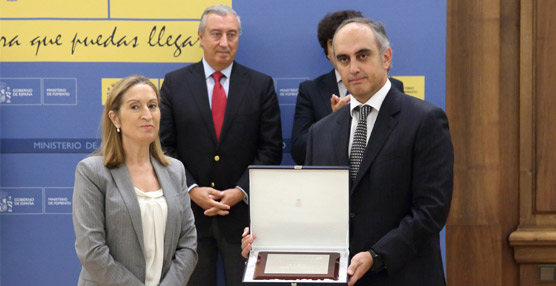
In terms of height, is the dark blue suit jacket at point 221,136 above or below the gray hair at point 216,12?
below

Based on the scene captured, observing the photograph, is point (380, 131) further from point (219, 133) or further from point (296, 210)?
point (219, 133)

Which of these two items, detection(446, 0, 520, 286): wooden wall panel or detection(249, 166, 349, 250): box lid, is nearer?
detection(249, 166, 349, 250): box lid

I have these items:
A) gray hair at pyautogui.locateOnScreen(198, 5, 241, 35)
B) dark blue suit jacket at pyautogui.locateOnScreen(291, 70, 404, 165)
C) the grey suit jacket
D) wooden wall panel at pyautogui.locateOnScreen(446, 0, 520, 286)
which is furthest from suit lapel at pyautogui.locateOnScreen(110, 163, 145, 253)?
wooden wall panel at pyautogui.locateOnScreen(446, 0, 520, 286)

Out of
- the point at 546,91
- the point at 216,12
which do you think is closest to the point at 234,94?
the point at 216,12

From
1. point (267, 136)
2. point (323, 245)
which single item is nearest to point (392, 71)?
point (267, 136)

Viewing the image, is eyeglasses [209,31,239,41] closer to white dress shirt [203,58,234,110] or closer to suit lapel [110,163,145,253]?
white dress shirt [203,58,234,110]

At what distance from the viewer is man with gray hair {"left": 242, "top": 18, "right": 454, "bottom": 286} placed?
2297 mm

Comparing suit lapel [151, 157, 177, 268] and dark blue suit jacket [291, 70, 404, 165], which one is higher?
dark blue suit jacket [291, 70, 404, 165]

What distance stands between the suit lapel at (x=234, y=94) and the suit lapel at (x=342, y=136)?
4.68 ft

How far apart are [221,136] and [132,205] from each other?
139cm

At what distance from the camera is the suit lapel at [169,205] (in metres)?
2.64

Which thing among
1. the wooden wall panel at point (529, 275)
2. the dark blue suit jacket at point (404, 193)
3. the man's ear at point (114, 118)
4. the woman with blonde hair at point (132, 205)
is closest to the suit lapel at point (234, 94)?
the woman with blonde hair at point (132, 205)

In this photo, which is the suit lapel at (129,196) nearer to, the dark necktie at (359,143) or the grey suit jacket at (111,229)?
the grey suit jacket at (111,229)

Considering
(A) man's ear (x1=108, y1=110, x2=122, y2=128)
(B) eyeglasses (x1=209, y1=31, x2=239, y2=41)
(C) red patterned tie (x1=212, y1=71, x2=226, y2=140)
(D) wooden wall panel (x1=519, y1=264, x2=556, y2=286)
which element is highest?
(B) eyeglasses (x1=209, y1=31, x2=239, y2=41)
